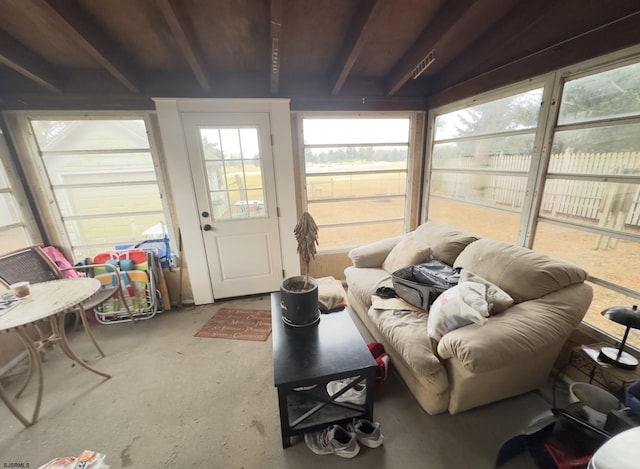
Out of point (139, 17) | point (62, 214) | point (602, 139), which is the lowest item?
point (62, 214)

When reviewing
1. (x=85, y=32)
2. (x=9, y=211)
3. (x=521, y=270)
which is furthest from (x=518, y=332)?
(x=9, y=211)

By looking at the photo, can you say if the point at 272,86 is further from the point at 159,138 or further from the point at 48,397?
the point at 48,397

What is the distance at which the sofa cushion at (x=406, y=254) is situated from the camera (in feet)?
7.16

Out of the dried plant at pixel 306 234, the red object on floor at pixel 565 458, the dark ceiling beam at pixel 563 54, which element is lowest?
the red object on floor at pixel 565 458

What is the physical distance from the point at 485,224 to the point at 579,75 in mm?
1215

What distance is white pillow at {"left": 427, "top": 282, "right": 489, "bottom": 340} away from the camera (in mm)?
1370

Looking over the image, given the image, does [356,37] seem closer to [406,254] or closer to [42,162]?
[406,254]

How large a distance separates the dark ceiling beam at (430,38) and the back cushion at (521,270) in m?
1.52

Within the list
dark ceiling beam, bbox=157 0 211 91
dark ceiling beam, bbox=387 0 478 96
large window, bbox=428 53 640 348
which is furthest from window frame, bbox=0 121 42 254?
large window, bbox=428 53 640 348

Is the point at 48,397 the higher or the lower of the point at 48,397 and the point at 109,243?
the lower

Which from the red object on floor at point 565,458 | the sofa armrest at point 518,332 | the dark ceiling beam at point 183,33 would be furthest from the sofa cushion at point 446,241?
the dark ceiling beam at point 183,33

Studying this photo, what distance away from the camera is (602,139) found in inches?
58.0

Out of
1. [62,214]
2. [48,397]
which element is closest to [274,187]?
[62,214]

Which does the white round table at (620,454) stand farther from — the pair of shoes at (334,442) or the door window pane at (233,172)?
the door window pane at (233,172)
